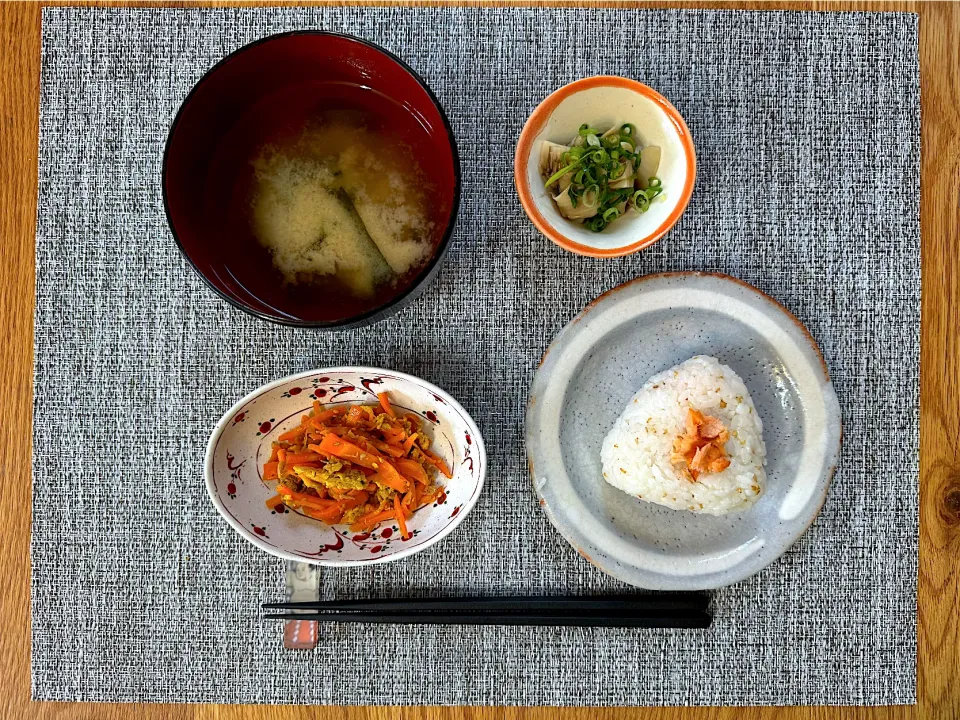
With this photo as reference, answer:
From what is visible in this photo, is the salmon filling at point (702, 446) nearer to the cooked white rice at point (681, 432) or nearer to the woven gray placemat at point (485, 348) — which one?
the cooked white rice at point (681, 432)

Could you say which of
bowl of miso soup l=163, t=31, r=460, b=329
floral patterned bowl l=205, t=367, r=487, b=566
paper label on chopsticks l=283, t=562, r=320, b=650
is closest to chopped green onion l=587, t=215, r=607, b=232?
bowl of miso soup l=163, t=31, r=460, b=329

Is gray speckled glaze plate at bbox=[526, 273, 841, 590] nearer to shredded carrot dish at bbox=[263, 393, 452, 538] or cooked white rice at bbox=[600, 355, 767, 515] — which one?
cooked white rice at bbox=[600, 355, 767, 515]

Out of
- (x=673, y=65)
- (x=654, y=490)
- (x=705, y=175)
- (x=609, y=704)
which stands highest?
(x=673, y=65)

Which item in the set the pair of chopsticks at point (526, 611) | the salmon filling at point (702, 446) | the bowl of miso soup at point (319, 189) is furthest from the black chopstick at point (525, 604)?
the bowl of miso soup at point (319, 189)

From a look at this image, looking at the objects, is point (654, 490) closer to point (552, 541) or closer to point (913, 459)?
point (552, 541)

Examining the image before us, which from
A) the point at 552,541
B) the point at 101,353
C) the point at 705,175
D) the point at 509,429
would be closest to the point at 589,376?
the point at 509,429
